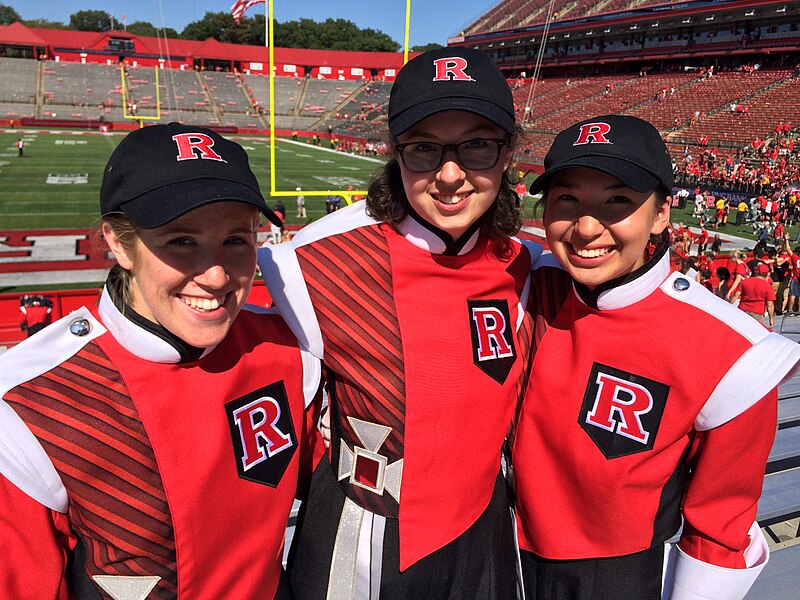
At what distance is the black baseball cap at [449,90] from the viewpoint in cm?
153

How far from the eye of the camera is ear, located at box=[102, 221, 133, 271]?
128 cm

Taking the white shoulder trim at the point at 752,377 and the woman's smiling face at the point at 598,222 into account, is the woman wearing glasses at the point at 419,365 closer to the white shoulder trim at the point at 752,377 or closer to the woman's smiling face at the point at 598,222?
Result: the woman's smiling face at the point at 598,222

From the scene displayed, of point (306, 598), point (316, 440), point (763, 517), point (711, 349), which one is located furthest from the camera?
point (763, 517)

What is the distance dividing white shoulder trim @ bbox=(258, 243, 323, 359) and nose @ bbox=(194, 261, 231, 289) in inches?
15.1

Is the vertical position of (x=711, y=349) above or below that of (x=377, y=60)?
below

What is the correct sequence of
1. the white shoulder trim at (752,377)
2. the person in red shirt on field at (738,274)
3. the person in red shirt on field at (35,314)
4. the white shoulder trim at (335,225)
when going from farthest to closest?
the person in red shirt on field at (738,274) < the person in red shirt on field at (35,314) < the white shoulder trim at (335,225) < the white shoulder trim at (752,377)

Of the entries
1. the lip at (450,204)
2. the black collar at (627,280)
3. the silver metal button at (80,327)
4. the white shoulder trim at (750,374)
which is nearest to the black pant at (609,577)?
the white shoulder trim at (750,374)

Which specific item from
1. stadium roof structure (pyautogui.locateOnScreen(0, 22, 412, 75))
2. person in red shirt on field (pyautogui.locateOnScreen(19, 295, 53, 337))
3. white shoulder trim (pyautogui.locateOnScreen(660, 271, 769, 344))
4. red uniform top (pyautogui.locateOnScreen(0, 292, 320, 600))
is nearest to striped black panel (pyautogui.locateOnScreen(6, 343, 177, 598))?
red uniform top (pyautogui.locateOnScreen(0, 292, 320, 600))

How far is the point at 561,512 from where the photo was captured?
1.68 m

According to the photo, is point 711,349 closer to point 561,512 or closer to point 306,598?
point 561,512

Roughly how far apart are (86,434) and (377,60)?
2434 inches

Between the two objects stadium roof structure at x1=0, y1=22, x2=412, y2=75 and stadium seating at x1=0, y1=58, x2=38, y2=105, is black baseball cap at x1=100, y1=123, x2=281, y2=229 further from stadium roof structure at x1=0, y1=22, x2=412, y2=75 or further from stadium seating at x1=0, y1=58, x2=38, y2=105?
stadium roof structure at x1=0, y1=22, x2=412, y2=75

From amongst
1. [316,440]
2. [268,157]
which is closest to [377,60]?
[268,157]

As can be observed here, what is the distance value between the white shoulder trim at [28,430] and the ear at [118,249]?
0.18m
